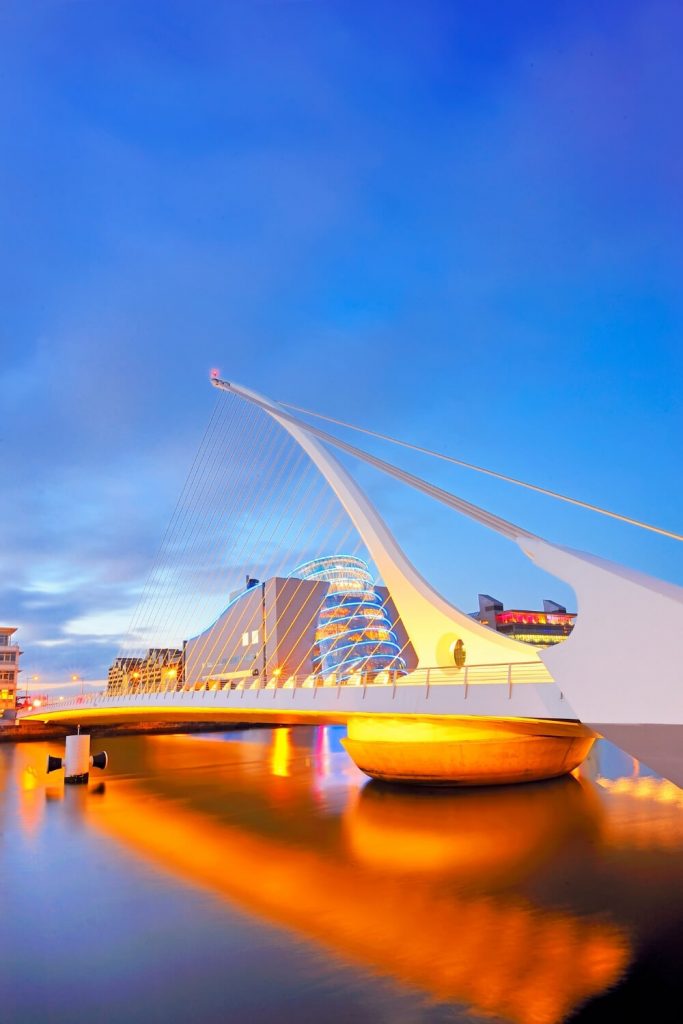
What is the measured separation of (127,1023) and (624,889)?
7.02 meters

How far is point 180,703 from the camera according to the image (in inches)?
794

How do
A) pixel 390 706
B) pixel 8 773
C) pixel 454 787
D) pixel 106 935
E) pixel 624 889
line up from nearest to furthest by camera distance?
pixel 106 935 < pixel 624 889 < pixel 390 706 < pixel 454 787 < pixel 8 773

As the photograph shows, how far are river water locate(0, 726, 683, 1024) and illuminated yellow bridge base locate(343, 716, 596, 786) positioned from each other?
47 centimetres

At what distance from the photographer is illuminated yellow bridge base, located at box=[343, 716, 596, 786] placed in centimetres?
1817

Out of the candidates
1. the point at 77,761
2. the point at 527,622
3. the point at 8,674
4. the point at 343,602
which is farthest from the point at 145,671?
the point at 527,622

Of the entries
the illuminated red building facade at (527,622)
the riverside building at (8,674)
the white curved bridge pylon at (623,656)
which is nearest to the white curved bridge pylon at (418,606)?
the white curved bridge pylon at (623,656)

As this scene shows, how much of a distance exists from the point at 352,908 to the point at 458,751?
8431mm

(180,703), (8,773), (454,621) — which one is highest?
(454,621)

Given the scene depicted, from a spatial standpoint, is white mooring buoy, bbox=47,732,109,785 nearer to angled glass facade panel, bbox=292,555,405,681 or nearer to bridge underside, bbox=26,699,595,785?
bridge underside, bbox=26,699,595,785

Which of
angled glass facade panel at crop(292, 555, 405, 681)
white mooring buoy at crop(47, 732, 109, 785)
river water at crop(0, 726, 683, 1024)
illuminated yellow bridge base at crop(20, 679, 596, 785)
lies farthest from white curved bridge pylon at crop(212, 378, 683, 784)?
angled glass facade panel at crop(292, 555, 405, 681)

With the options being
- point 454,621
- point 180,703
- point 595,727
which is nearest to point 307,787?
point 180,703

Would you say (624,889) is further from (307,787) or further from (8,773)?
(8,773)

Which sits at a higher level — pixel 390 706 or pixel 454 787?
pixel 390 706

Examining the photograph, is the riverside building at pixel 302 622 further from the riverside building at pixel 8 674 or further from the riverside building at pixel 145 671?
the riverside building at pixel 8 674
